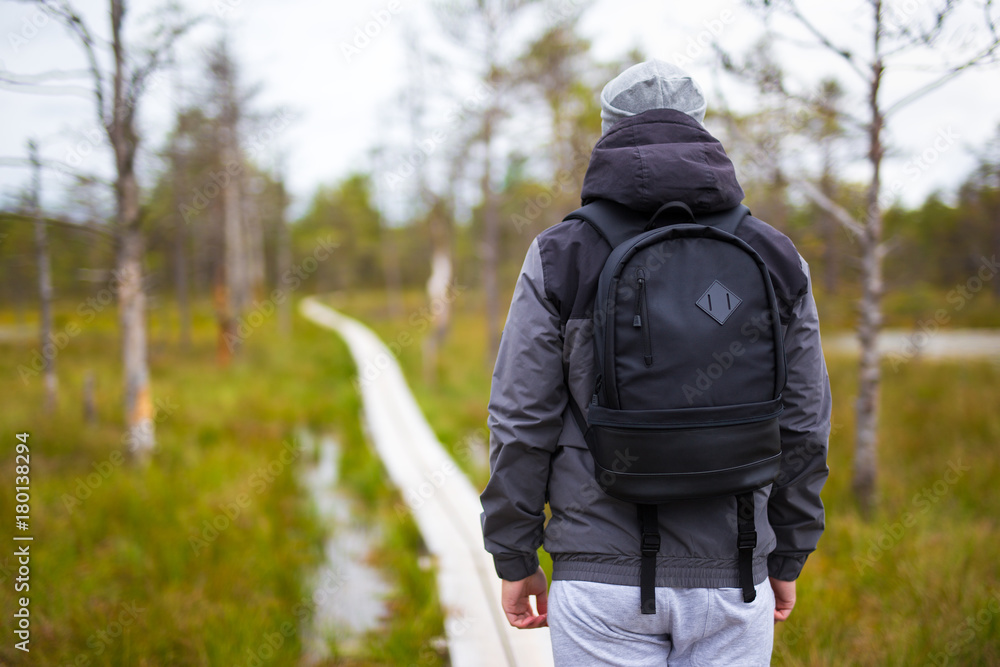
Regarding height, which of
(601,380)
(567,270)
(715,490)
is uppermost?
(567,270)

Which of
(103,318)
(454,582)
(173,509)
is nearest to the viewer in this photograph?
(454,582)

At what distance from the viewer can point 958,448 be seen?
197 inches

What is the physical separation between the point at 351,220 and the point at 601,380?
112ft

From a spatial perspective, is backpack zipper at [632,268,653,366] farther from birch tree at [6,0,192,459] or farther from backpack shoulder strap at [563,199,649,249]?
birch tree at [6,0,192,459]

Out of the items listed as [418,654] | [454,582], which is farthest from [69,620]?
[454,582]

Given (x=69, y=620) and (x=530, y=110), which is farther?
(x=530, y=110)

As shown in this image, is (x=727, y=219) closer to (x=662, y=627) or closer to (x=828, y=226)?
(x=662, y=627)

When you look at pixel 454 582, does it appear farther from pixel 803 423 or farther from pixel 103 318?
pixel 103 318

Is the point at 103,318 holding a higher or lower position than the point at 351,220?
lower

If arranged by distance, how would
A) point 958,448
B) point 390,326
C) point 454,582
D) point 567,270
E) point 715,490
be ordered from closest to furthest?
point 715,490
point 567,270
point 454,582
point 958,448
point 390,326
